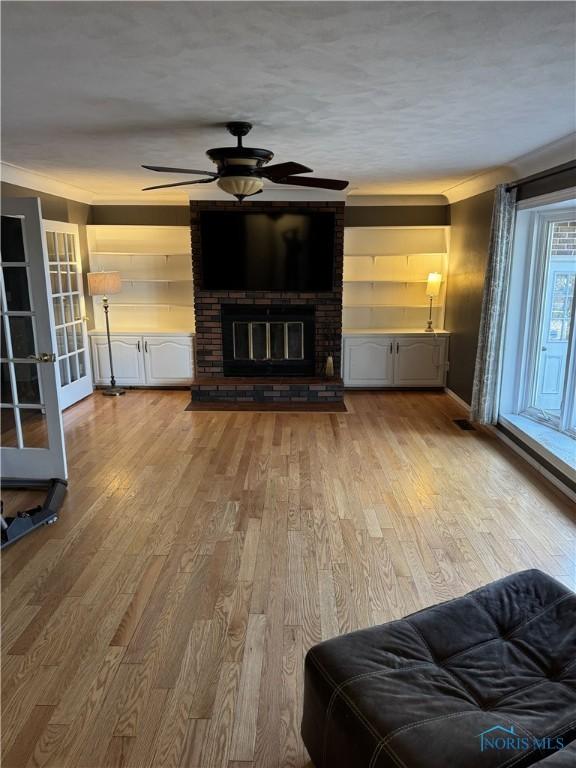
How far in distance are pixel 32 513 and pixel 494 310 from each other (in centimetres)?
413

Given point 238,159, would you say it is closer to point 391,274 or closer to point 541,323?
point 541,323

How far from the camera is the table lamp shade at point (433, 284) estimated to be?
6449 millimetres

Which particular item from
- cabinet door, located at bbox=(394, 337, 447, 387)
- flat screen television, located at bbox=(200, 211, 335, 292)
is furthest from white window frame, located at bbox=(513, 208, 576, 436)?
flat screen television, located at bbox=(200, 211, 335, 292)

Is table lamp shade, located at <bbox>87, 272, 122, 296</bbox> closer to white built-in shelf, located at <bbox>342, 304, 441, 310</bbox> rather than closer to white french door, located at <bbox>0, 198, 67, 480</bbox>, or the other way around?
white french door, located at <bbox>0, 198, 67, 480</bbox>

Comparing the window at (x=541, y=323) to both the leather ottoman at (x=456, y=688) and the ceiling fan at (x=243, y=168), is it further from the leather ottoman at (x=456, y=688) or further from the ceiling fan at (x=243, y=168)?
the leather ottoman at (x=456, y=688)

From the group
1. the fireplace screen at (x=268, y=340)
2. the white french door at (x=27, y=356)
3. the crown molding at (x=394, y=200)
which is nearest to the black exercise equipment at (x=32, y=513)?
the white french door at (x=27, y=356)

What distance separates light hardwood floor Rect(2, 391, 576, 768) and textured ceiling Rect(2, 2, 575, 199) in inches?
95.7

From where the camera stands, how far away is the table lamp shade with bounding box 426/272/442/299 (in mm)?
6449

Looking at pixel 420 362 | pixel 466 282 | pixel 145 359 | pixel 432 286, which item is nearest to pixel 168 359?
pixel 145 359

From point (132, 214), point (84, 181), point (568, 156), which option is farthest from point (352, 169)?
point (132, 214)

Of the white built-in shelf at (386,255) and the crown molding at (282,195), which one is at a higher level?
the crown molding at (282,195)

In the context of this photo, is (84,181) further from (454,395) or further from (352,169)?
(454,395)

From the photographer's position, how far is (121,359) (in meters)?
6.70

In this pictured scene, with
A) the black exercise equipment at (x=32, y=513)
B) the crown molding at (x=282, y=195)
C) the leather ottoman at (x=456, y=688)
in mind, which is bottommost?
the black exercise equipment at (x=32, y=513)
